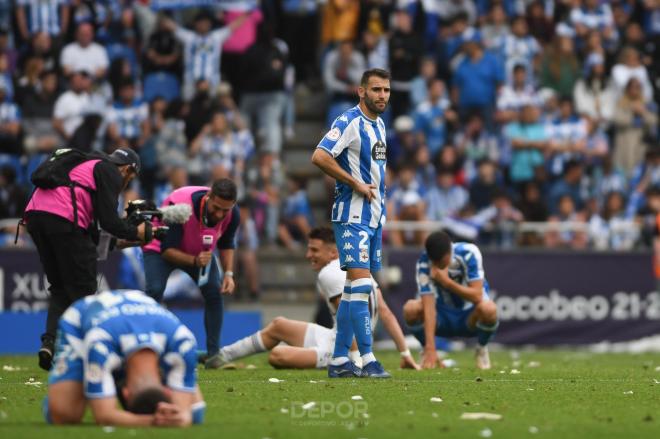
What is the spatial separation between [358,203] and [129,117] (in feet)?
35.1

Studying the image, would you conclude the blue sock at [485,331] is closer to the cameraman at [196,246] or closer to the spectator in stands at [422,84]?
the cameraman at [196,246]

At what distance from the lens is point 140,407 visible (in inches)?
326

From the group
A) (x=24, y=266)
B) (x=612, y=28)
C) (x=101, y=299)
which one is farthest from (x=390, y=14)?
(x=101, y=299)

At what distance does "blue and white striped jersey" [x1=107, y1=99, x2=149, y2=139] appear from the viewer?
22094mm

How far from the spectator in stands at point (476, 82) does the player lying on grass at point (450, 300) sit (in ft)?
32.0

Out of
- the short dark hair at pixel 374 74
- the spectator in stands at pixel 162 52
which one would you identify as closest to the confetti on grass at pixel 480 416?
the short dark hair at pixel 374 74

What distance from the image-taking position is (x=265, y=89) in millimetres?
23562

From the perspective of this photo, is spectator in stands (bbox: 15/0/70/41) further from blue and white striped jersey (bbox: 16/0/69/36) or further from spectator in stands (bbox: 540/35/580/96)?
spectator in stands (bbox: 540/35/580/96)

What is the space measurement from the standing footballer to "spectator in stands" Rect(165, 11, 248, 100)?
37.3 feet

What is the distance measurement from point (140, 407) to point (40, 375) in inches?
200

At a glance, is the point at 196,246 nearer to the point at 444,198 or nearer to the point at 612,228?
the point at 444,198

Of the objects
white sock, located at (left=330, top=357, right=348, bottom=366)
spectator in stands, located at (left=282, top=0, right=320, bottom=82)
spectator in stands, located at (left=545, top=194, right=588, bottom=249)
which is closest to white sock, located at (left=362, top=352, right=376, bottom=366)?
white sock, located at (left=330, top=357, right=348, bottom=366)

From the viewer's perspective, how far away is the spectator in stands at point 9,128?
21.8 m

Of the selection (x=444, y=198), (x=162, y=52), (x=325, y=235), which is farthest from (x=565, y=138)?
(x=325, y=235)
